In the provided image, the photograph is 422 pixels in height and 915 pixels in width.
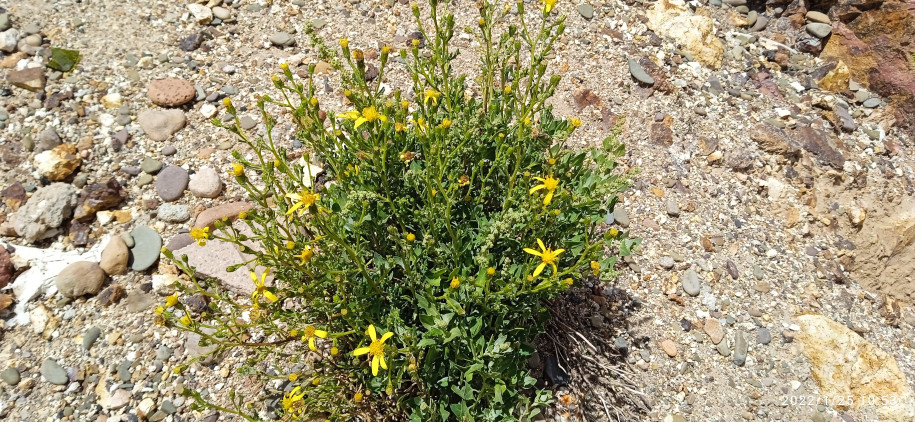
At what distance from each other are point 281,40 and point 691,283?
3.36 m

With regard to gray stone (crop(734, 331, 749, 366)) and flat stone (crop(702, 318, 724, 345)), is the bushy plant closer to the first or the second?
flat stone (crop(702, 318, 724, 345))

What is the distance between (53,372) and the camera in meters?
2.93

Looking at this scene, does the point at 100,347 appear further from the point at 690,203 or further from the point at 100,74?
the point at 690,203

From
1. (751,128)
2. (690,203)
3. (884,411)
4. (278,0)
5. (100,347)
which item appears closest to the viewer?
(100,347)

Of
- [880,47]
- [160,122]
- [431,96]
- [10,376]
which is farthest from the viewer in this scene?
[880,47]

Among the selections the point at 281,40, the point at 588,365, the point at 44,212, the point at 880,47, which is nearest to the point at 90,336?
the point at 44,212

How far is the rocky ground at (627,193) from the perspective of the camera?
3131 mm

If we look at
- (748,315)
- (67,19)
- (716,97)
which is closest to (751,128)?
(716,97)

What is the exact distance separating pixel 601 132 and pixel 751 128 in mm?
1166

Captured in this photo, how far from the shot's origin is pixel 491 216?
2799 mm

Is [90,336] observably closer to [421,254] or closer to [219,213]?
[219,213]

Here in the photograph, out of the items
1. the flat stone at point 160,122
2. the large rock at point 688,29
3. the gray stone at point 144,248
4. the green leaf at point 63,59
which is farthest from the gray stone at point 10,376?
the large rock at point 688,29

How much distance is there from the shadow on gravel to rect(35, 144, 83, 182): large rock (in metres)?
2.96

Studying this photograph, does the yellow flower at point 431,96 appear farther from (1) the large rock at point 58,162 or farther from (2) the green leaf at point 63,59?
(2) the green leaf at point 63,59
